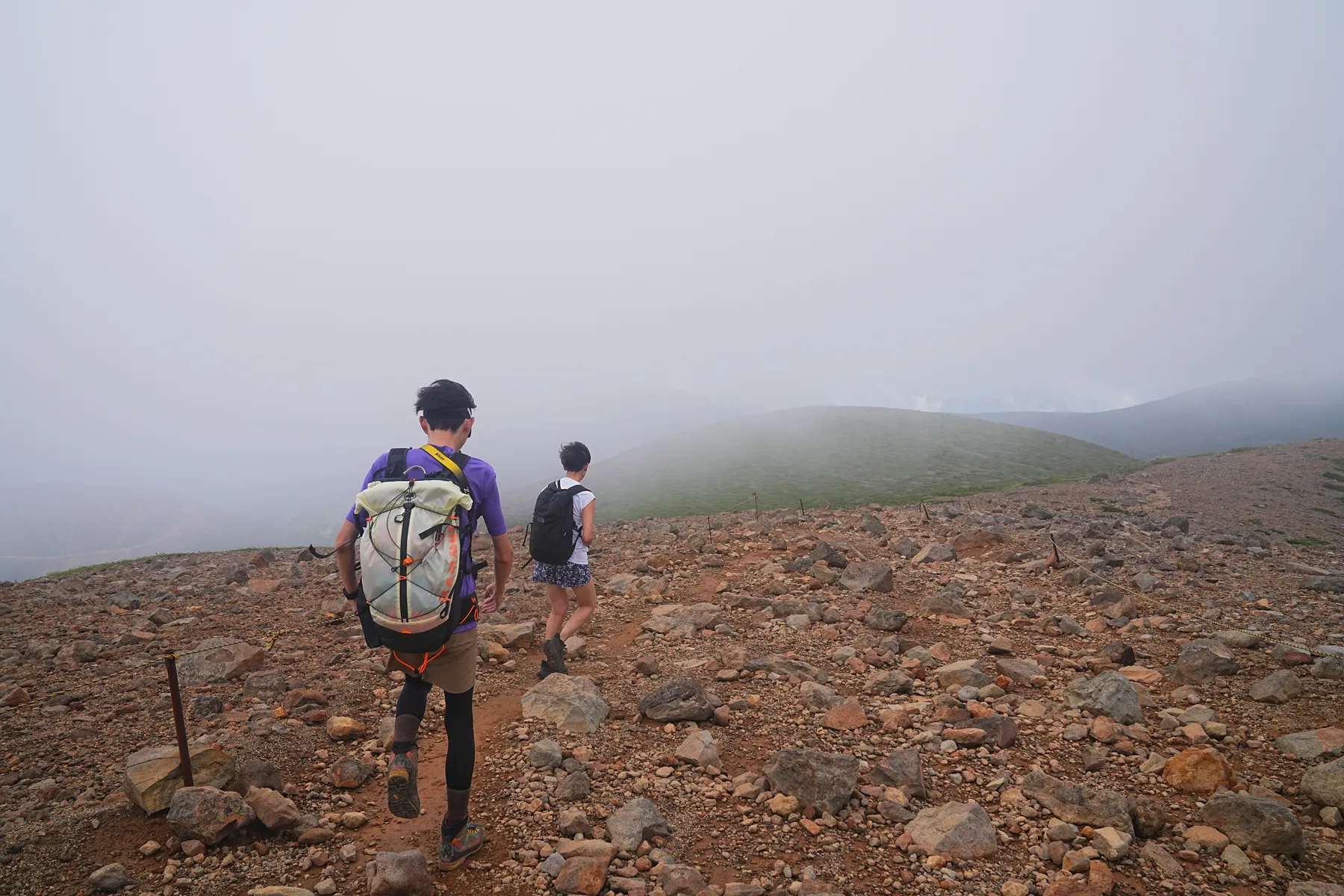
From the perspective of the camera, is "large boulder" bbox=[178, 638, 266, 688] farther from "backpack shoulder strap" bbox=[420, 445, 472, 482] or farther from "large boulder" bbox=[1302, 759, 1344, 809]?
"large boulder" bbox=[1302, 759, 1344, 809]

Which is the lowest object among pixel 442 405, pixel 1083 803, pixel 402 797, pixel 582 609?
pixel 1083 803

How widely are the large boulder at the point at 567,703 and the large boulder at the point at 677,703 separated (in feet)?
1.94

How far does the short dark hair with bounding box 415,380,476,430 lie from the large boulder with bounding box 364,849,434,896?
3.40m

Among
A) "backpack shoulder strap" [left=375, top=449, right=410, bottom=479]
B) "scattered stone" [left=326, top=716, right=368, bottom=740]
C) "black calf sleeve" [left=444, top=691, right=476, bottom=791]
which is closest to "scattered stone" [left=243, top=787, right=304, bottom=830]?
"black calf sleeve" [left=444, top=691, right=476, bottom=791]

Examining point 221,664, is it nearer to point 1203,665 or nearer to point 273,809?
point 273,809

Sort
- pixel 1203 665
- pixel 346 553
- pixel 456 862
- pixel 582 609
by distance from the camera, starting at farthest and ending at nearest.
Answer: pixel 582 609
pixel 1203 665
pixel 346 553
pixel 456 862

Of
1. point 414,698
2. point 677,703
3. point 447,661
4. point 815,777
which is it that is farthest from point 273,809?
point 815,777

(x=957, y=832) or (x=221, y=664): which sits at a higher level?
(x=221, y=664)

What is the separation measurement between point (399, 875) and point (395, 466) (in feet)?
10.2

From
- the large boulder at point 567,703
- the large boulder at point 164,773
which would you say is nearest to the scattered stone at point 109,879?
the large boulder at point 164,773

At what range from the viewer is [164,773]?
531 centimetres

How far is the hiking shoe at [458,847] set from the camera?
15.9 ft

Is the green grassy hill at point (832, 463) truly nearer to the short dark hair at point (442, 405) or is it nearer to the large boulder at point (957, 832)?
the large boulder at point (957, 832)

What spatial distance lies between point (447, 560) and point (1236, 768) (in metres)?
7.45
